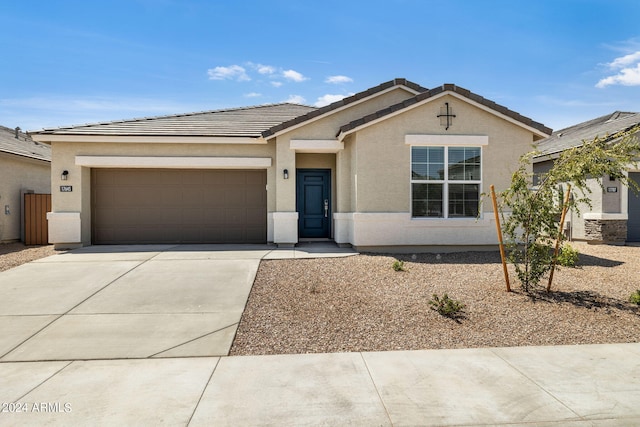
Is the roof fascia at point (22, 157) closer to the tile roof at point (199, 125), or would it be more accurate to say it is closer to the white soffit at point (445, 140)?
the tile roof at point (199, 125)

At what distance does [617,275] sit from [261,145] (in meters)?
9.37

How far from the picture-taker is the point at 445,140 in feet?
32.6

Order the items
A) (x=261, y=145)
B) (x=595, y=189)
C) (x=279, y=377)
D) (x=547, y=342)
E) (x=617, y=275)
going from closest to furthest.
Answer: (x=279, y=377), (x=547, y=342), (x=617, y=275), (x=261, y=145), (x=595, y=189)

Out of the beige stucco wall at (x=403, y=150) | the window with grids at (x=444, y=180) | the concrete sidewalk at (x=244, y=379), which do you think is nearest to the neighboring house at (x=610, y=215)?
the beige stucco wall at (x=403, y=150)

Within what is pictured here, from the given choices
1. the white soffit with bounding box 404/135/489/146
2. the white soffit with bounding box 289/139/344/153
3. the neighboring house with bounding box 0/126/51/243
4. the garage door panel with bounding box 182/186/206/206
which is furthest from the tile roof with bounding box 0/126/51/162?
the white soffit with bounding box 404/135/489/146

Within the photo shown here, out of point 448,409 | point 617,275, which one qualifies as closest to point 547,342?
point 448,409

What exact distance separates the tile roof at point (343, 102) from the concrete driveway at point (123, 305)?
12.0ft

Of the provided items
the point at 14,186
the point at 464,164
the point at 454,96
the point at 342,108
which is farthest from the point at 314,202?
the point at 14,186

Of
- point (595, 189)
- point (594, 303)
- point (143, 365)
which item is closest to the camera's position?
point (143, 365)

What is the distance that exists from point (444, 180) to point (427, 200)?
0.68m

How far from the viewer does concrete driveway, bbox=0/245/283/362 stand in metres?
4.64

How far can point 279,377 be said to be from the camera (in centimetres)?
386

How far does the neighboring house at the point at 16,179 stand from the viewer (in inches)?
520

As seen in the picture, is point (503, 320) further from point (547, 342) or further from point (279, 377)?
point (279, 377)
